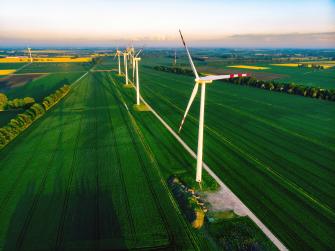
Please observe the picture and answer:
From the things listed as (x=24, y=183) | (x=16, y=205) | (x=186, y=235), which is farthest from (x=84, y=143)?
(x=186, y=235)

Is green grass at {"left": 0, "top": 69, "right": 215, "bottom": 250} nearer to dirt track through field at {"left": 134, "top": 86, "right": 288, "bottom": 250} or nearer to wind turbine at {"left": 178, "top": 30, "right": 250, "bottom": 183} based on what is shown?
dirt track through field at {"left": 134, "top": 86, "right": 288, "bottom": 250}

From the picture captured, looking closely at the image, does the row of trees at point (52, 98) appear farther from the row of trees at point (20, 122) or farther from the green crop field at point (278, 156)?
the green crop field at point (278, 156)

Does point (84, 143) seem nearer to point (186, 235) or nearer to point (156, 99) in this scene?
point (186, 235)

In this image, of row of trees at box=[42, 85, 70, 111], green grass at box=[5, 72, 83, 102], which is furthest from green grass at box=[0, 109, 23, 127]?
green grass at box=[5, 72, 83, 102]

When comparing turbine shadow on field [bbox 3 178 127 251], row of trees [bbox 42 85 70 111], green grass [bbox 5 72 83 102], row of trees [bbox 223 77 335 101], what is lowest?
turbine shadow on field [bbox 3 178 127 251]

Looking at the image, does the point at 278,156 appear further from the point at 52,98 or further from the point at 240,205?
the point at 52,98

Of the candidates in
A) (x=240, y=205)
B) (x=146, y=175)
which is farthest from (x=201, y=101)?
(x=146, y=175)
